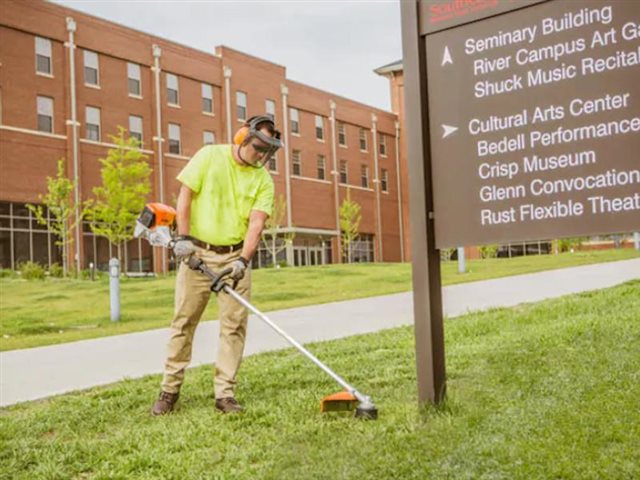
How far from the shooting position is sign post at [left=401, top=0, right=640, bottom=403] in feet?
14.0

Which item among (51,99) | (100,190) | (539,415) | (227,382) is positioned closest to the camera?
(539,415)

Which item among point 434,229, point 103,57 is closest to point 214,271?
point 434,229

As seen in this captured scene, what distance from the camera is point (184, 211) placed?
19.2ft

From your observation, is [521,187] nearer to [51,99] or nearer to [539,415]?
[539,415]

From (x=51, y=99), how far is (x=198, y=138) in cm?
947

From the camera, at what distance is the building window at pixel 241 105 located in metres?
46.6

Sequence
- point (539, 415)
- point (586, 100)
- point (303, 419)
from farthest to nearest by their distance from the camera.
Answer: point (303, 419)
point (539, 415)
point (586, 100)

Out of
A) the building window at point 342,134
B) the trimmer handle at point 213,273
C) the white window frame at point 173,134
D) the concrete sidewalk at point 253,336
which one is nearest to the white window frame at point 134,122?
the white window frame at point 173,134

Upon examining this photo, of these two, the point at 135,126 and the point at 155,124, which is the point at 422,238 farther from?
the point at 155,124

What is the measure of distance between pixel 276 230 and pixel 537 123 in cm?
3794

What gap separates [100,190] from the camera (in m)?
31.4

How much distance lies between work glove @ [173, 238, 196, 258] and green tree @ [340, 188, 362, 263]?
43831 mm

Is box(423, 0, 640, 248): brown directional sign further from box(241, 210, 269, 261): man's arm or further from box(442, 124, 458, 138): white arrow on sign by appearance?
box(241, 210, 269, 261): man's arm

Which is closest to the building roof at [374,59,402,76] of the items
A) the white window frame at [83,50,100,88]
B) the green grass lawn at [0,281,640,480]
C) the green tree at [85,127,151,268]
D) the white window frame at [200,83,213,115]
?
the white window frame at [200,83,213,115]
